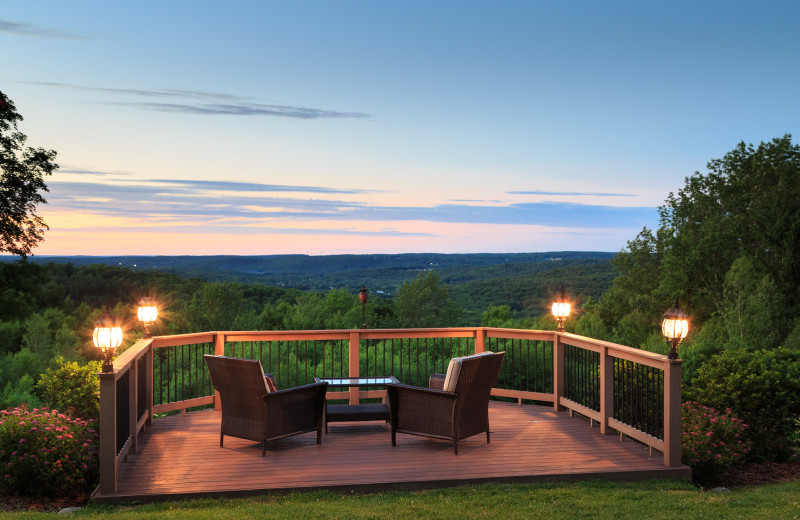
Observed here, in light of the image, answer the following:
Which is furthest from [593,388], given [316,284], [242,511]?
[316,284]

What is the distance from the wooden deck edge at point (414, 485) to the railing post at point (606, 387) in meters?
1.06

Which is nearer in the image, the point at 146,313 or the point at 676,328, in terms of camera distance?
the point at 676,328

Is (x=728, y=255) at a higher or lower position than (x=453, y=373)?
higher

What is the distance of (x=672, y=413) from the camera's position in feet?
15.9

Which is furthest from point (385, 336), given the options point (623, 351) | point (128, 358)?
point (128, 358)

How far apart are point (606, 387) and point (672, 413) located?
986 millimetres

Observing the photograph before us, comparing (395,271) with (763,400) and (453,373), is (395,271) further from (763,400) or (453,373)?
(453,373)

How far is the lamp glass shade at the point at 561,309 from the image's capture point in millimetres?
6816

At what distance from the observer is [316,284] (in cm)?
2950

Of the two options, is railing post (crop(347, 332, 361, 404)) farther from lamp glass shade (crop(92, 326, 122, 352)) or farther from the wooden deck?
lamp glass shade (crop(92, 326, 122, 352))

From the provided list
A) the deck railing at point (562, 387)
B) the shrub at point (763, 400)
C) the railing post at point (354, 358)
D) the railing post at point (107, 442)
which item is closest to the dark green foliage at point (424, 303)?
the deck railing at point (562, 387)

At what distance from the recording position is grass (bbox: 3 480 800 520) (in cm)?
373

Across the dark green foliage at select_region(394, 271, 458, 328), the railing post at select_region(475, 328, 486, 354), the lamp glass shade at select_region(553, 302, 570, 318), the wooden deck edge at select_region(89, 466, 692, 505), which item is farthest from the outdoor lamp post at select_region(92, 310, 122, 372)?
the dark green foliage at select_region(394, 271, 458, 328)

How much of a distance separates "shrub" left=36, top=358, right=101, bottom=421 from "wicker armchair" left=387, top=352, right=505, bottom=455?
9.57 feet
